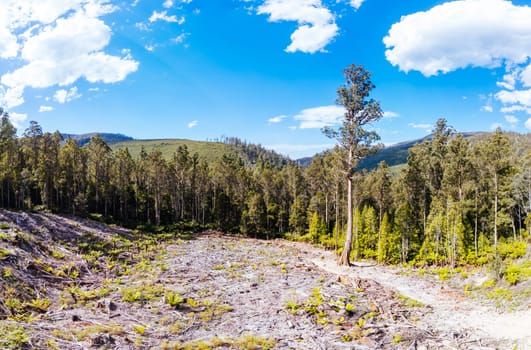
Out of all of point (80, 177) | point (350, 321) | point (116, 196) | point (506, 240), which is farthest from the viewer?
point (116, 196)

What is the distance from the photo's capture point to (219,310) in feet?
40.6

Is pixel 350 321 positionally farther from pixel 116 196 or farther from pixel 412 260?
pixel 116 196

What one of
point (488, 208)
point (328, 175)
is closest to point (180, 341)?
point (488, 208)

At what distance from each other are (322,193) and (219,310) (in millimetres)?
44652

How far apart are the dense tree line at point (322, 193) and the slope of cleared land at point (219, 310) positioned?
12067 millimetres

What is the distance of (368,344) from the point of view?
9750 mm

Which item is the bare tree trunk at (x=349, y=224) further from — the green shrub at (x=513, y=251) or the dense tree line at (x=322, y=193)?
the green shrub at (x=513, y=251)

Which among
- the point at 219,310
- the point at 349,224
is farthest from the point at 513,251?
the point at 219,310

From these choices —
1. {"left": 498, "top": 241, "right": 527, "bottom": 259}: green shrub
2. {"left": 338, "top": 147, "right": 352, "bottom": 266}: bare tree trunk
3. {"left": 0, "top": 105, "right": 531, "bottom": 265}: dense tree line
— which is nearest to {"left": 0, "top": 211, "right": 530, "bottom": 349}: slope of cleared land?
{"left": 338, "top": 147, "right": 352, "bottom": 266}: bare tree trunk

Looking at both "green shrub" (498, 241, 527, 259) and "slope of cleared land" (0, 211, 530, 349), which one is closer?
"slope of cleared land" (0, 211, 530, 349)

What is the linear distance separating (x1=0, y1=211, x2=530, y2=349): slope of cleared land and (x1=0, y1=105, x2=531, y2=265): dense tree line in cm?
1207

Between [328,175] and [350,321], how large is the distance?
3807cm

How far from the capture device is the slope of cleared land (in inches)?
377

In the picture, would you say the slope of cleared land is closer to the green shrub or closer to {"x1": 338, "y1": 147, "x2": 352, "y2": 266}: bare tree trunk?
{"x1": 338, "y1": 147, "x2": 352, "y2": 266}: bare tree trunk
